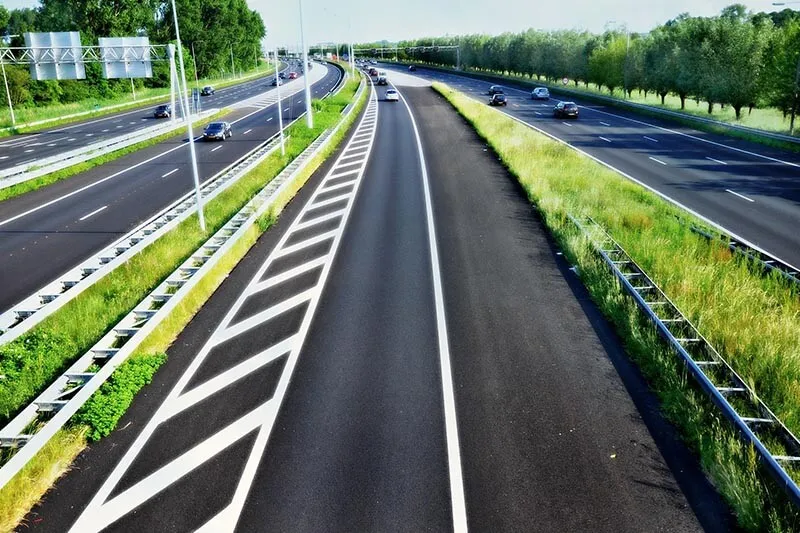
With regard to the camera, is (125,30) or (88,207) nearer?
(88,207)

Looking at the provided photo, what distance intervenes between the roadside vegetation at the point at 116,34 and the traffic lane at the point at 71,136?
5.61m

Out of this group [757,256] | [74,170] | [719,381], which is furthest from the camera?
[74,170]

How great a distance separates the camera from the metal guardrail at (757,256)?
12.8 metres

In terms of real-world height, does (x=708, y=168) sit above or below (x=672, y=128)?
below

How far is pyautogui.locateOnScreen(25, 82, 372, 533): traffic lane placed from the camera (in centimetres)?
644

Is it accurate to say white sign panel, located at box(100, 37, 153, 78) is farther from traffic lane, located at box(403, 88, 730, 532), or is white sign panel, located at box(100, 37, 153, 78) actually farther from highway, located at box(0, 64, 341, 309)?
traffic lane, located at box(403, 88, 730, 532)

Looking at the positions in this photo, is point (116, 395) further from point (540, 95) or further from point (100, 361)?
point (540, 95)

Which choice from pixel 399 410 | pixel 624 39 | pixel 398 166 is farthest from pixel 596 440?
pixel 624 39

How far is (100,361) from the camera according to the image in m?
9.72

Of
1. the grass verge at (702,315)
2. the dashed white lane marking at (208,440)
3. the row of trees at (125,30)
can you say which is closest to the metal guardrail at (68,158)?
the dashed white lane marking at (208,440)

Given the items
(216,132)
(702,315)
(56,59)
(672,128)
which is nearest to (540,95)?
(672,128)

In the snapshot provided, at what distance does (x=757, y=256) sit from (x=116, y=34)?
285 ft

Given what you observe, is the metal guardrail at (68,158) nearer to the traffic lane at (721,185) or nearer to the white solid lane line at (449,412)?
the white solid lane line at (449,412)

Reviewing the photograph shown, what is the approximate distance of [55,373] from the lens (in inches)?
365
